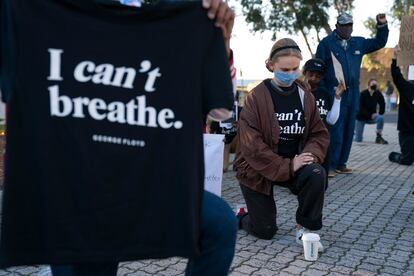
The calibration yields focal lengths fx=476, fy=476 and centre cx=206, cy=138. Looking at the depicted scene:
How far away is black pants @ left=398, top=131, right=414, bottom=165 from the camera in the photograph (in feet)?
26.8

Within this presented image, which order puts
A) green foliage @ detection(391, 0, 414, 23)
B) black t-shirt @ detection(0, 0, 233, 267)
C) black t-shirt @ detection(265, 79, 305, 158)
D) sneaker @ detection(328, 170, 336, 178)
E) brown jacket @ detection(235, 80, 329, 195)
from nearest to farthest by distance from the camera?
black t-shirt @ detection(0, 0, 233, 267), brown jacket @ detection(235, 80, 329, 195), black t-shirt @ detection(265, 79, 305, 158), sneaker @ detection(328, 170, 336, 178), green foliage @ detection(391, 0, 414, 23)

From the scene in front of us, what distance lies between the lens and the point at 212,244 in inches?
77.0

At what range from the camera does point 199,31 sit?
5.88 ft

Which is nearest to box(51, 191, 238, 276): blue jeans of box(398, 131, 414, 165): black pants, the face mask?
the face mask

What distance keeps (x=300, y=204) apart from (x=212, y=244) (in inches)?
76.2

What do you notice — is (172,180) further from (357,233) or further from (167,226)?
(357,233)

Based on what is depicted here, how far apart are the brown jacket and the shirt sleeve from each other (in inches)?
77.1

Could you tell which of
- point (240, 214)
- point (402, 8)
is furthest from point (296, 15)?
point (240, 214)

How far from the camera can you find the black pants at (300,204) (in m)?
3.61

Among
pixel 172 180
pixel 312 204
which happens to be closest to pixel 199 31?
pixel 172 180

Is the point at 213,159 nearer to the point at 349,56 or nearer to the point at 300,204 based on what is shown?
the point at 300,204

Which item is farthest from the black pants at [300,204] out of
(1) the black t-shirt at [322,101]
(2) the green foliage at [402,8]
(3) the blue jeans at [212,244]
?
(2) the green foliage at [402,8]

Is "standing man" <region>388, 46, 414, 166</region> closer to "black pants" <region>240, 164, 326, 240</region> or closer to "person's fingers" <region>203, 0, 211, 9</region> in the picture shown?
"black pants" <region>240, 164, 326, 240</region>

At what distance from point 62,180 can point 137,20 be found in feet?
2.10
